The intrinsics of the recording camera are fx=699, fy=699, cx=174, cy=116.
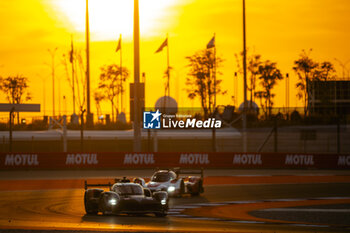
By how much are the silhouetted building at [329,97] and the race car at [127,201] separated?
5319 centimetres

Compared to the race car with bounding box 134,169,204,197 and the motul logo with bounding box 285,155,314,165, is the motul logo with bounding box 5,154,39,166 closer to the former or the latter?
the motul logo with bounding box 285,155,314,165

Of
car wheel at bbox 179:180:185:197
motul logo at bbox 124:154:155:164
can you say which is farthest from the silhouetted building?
car wheel at bbox 179:180:185:197

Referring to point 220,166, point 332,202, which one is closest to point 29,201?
point 332,202

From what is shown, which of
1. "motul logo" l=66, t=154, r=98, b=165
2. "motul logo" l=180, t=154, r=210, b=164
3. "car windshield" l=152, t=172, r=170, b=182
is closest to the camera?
"car windshield" l=152, t=172, r=170, b=182

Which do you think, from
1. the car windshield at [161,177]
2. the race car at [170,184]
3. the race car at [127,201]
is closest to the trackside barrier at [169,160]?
the race car at [170,184]

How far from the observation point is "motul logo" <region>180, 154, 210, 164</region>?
40.5 metres

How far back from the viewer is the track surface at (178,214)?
16375 millimetres

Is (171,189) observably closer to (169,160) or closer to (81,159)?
(169,160)

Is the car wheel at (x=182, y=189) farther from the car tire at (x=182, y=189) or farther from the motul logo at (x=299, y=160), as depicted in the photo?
the motul logo at (x=299, y=160)

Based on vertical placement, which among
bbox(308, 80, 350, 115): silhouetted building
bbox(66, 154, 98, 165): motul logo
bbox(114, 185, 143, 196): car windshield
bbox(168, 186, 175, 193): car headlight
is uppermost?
bbox(308, 80, 350, 115): silhouetted building

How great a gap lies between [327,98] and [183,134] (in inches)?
1200

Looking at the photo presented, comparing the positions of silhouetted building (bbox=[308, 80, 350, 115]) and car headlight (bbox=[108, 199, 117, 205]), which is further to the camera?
silhouetted building (bbox=[308, 80, 350, 115])

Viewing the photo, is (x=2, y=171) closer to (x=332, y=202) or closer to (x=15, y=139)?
(x=15, y=139)

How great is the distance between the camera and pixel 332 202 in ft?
79.9
